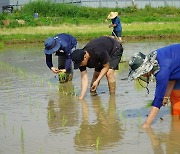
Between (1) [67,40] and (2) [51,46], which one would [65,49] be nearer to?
(1) [67,40]

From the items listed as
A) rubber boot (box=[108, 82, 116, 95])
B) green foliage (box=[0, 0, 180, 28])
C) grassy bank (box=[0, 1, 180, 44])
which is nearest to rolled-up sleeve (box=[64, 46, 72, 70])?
rubber boot (box=[108, 82, 116, 95])

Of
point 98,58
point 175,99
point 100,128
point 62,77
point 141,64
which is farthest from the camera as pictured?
point 62,77

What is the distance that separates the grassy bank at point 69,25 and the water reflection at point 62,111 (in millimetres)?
11148

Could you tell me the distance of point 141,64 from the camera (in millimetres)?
5492

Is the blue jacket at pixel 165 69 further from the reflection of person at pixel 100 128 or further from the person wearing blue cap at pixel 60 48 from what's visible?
the person wearing blue cap at pixel 60 48

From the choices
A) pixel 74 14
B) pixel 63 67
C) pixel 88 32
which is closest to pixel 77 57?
pixel 63 67

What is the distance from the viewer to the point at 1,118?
6527mm

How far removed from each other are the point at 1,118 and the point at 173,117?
232cm

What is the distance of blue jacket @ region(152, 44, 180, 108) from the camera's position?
5.33 metres

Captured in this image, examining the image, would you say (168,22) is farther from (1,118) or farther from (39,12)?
(1,118)

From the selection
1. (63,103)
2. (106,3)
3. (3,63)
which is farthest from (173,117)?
(106,3)

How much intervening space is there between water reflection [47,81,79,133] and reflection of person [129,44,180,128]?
108cm

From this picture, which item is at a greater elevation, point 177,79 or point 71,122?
point 177,79

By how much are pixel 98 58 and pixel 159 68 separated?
5.94 ft
